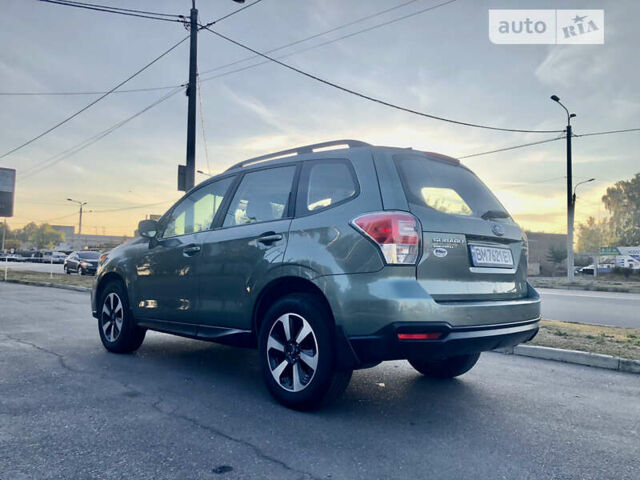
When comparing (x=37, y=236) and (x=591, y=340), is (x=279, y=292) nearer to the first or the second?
(x=591, y=340)

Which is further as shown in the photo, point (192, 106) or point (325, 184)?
point (192, 106)

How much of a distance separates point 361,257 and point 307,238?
51 cm

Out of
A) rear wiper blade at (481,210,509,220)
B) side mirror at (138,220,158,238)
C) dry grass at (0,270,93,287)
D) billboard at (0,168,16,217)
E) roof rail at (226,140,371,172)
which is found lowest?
dry grass at (0,270,93,287)

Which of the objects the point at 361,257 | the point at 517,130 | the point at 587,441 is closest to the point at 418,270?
the point at 361,257

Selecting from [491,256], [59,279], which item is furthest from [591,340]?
[59,279]

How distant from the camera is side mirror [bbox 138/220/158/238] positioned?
5110 mm

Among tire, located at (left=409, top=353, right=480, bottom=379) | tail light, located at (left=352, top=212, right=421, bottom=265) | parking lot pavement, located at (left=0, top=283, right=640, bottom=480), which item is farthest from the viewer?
tire, located at (left=409, top=353, right=480, bottom=379)

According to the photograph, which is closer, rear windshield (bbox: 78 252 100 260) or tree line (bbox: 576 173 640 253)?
rear windshield (bbox: 78 252 100 260)

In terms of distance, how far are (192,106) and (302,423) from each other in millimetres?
11120

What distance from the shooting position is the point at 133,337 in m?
5.34

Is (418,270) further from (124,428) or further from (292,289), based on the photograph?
(124,428)

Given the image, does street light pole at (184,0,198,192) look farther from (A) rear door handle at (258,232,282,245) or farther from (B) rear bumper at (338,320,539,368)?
(B) rear bumper at (338,320,539,368)

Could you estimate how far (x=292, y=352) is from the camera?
3473mm

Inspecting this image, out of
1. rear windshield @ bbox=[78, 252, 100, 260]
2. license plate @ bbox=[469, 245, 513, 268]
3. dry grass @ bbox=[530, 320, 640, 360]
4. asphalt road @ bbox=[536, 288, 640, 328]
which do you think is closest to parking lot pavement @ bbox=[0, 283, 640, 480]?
dry grass @ bbox=[530, 320, 640, 360]
